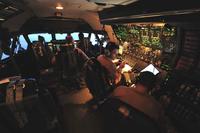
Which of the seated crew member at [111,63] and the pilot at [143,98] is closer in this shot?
the pilot at [143,98]

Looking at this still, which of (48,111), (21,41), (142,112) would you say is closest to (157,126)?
(142,112)

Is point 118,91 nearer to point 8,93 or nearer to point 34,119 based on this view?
point 34,119

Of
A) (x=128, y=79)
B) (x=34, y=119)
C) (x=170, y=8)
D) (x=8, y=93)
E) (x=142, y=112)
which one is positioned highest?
(x=170, y=8)

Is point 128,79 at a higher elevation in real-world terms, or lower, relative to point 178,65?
lower

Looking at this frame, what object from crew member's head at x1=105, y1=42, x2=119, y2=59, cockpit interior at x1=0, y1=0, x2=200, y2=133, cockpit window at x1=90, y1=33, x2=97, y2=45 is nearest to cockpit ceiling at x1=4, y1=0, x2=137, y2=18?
cockpit interior at x1=0, y1=0, x2=200, y2=133

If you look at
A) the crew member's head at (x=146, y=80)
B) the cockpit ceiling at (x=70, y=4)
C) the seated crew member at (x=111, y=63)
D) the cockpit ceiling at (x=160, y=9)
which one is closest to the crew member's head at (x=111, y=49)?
the seated crew member at (x=111, y=63)

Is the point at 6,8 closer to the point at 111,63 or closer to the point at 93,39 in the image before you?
the point at 111,63

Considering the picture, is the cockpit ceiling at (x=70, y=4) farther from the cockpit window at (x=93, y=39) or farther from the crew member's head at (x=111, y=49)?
the cockpit window at (x=93, y=39)

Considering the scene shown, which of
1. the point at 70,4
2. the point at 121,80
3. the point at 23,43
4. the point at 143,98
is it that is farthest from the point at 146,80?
the point at 23,43
